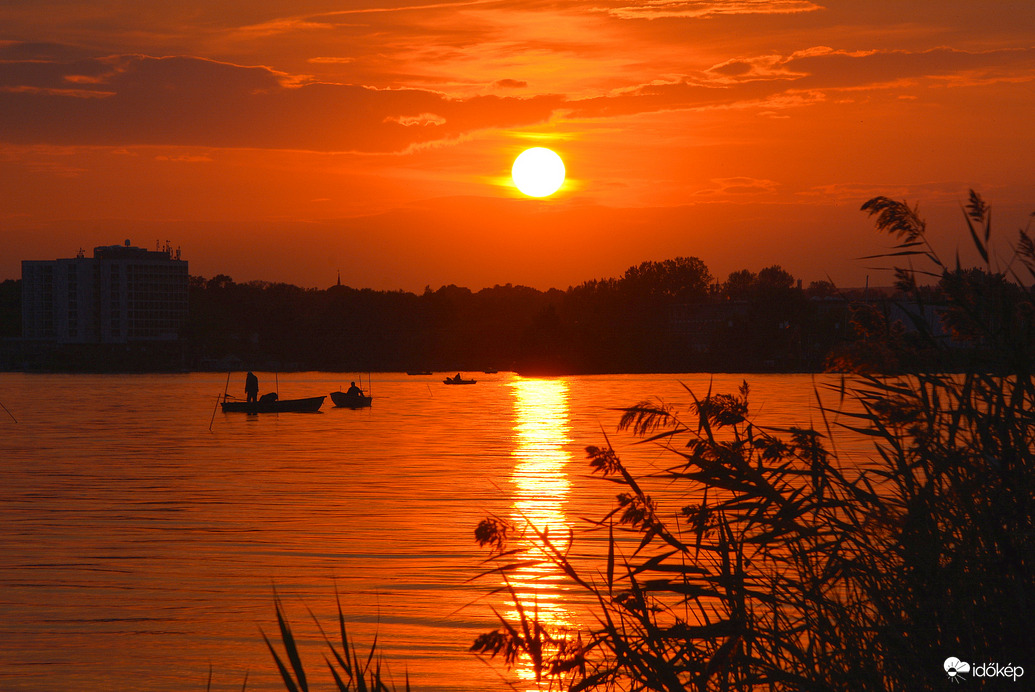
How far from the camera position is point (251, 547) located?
22.4 m

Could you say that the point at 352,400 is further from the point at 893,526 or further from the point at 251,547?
the point at 893,526

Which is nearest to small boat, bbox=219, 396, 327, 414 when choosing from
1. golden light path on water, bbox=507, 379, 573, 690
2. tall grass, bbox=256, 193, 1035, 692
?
golden light path on water, bbox=507, 379, 573, 690

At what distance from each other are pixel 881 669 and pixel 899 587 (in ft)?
1.43

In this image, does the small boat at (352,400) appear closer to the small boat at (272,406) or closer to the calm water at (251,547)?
the small boat at (272,406)

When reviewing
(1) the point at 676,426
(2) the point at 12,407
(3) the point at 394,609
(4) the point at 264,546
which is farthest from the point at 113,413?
(1) the point at 676,426

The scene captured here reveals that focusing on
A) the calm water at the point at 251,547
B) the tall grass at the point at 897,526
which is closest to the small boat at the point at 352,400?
the calm water at the point at 251,547

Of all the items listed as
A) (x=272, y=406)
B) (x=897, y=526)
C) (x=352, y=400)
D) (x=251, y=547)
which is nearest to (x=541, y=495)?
(x=251, y=547)

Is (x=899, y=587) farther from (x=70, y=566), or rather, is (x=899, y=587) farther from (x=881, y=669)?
(x=70, y=566)

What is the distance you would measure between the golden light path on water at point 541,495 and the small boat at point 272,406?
15.2 metres

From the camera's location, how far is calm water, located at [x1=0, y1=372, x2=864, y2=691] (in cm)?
1401

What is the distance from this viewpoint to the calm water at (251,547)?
46.0 feet

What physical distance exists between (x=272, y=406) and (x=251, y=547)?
51.2 meters

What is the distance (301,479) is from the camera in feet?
121

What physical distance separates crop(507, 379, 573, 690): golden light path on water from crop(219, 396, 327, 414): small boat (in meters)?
15.2
